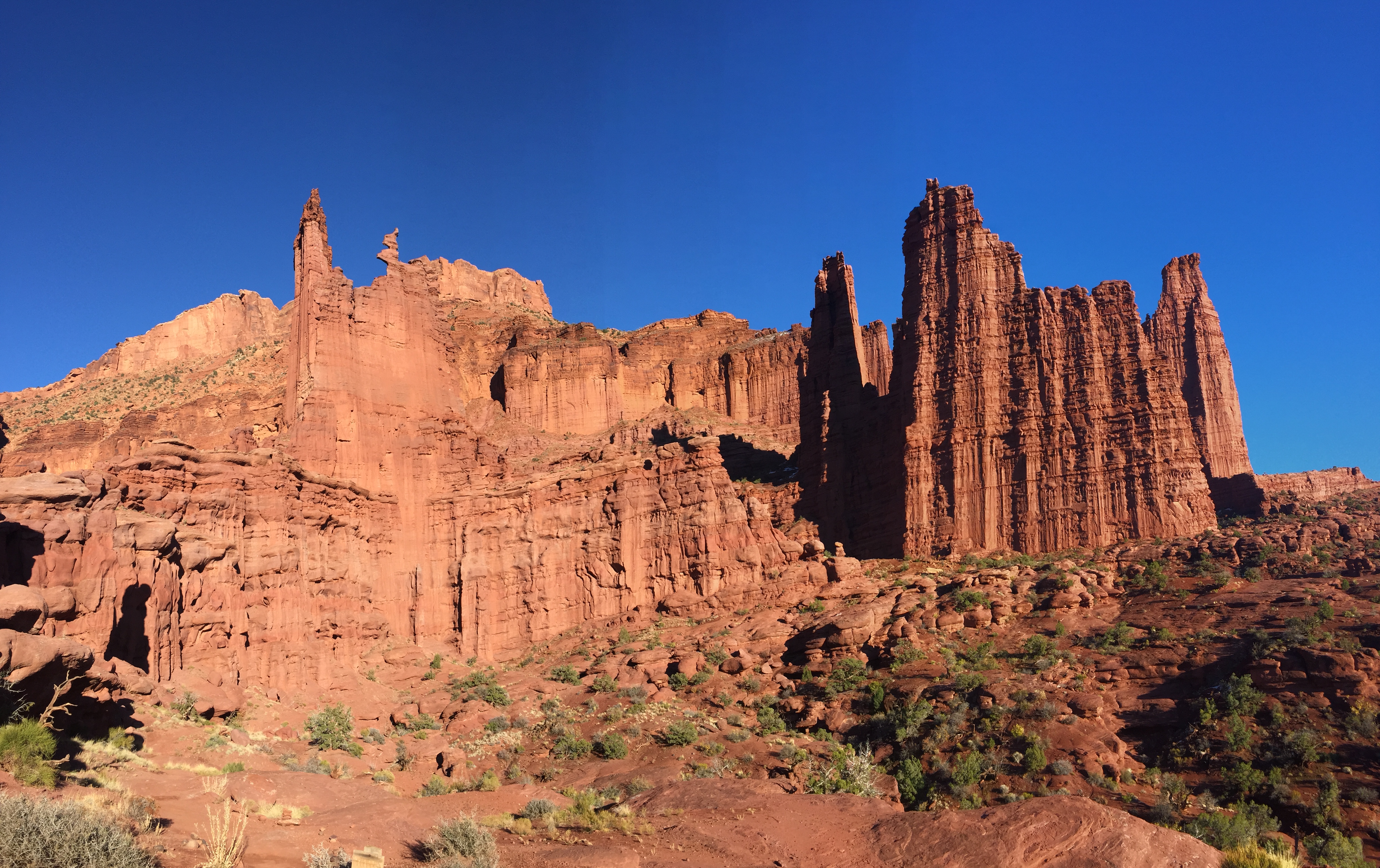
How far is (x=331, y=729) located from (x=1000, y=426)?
33.0m

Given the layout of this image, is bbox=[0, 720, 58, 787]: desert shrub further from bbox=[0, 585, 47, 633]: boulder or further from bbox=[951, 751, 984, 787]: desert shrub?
bbox=[951, 751, 984, 787]: desert shrub

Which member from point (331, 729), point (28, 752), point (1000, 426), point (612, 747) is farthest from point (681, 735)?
point (1000, 426)

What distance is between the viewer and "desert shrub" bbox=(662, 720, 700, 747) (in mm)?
32719

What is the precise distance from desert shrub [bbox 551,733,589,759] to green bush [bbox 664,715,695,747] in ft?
8.85

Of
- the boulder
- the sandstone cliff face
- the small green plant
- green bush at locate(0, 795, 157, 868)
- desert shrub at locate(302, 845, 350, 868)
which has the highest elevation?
the sandstone cliff face

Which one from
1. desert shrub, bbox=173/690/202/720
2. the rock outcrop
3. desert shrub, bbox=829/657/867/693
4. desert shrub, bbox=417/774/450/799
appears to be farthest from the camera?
the rock outcrop

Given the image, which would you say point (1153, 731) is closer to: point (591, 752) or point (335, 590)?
point (591, 752)

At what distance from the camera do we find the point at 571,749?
109 ft

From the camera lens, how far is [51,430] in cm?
8731

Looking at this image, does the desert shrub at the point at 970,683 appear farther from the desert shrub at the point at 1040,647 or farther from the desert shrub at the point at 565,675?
the desert shrub at the point at 565,675

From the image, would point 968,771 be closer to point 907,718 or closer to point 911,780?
point 911,780

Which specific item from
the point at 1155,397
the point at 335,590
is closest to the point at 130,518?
the point at 335,590

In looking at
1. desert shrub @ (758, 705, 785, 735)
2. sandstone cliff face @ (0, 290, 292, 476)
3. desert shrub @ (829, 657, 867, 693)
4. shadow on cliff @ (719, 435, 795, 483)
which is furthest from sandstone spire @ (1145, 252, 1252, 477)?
sandstone cliff face @ (0, 290, 292, 476)

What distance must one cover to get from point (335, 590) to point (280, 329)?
90.3m
